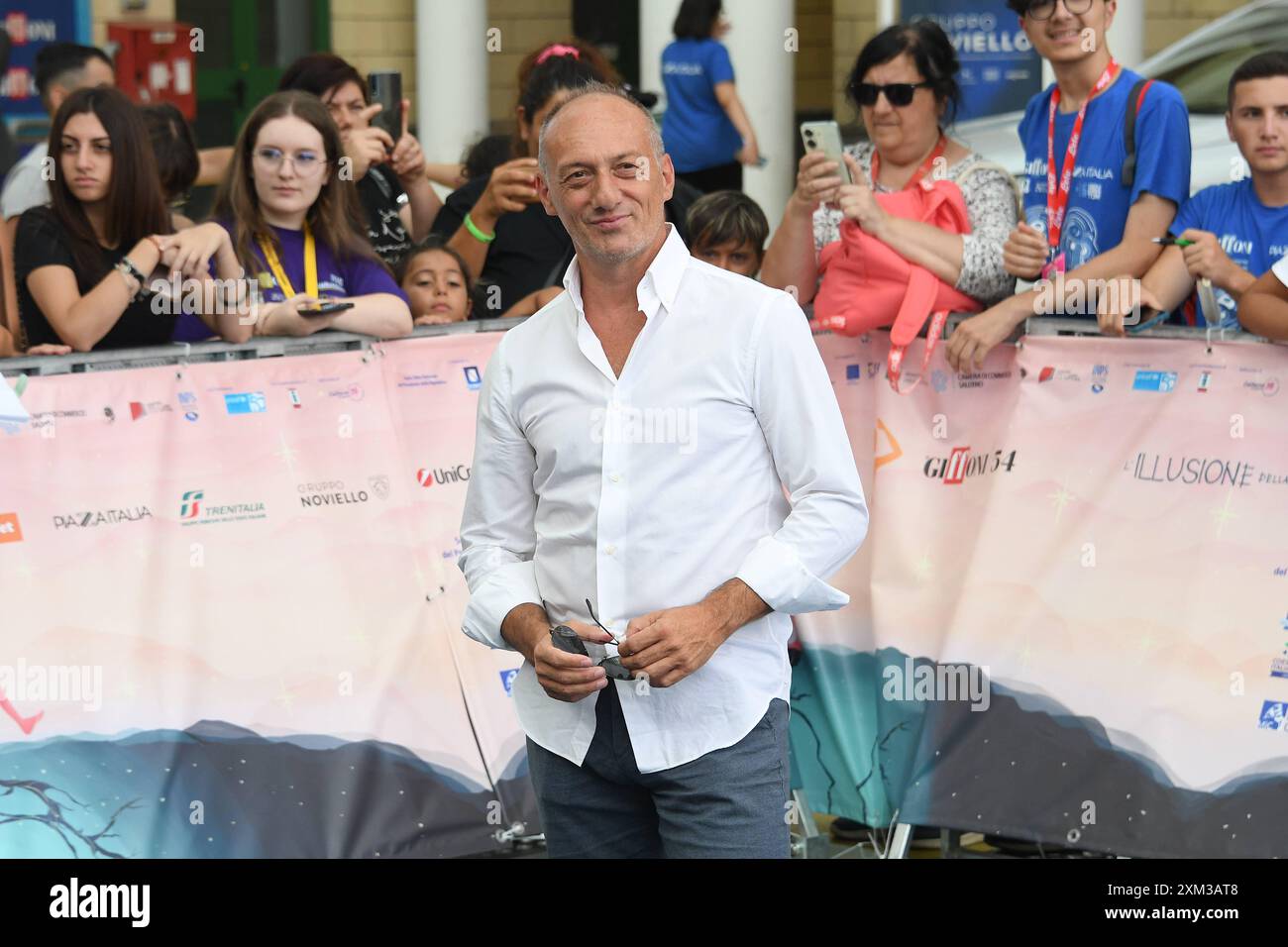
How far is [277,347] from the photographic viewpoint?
5.03 m

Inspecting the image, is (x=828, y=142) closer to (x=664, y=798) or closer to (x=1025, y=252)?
(x=1025, y=252)

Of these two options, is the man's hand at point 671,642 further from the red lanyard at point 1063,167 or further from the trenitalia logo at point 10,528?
the red lanyard at point 1063,167

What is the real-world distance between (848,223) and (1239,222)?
1121mm

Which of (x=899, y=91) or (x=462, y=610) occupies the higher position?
(x=899, y=91)

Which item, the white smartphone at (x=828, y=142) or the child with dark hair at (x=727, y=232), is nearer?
the white smartphone at (x=828, y=142)

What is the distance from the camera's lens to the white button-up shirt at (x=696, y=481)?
2875mm

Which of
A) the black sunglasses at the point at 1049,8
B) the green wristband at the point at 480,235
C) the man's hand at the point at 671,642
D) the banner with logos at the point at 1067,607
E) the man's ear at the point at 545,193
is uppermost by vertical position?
the black sunglasses at the point at 1049,8

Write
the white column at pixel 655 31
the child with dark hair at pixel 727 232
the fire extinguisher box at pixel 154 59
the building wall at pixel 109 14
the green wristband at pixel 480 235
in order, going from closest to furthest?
1. the child with dark hair at pixel 727 232
2. the green wristband at pixel 480 235
3. the white column at pixel 655 31
4. the fire extinguisher box at pixel 154 59
5. the building wall at pixel 109 14

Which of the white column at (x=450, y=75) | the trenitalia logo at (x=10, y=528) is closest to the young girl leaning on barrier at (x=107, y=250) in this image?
the trenitalia logo at (x=10, y=528)

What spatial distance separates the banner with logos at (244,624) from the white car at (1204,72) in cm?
518

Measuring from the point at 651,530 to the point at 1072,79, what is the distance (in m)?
3.03

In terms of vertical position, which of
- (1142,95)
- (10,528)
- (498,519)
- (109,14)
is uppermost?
(109,14)

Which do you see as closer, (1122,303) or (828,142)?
(1122,303)

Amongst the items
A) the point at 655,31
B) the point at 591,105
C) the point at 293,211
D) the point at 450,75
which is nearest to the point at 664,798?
the point at 591,105
